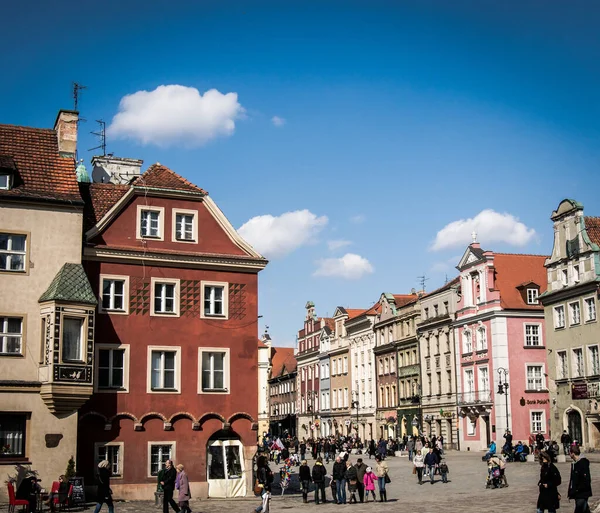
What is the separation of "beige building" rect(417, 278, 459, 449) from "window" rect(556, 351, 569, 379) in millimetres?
14373

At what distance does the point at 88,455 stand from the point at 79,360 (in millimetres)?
4206

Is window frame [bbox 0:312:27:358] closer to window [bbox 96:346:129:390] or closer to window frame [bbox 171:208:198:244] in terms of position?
window [bbox 96:346:129:390]

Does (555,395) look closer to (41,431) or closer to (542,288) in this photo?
(542,288)

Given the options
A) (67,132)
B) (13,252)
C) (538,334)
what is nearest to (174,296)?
(13,252)

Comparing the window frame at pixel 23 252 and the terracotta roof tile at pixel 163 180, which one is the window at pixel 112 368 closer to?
the window frame at pixel 23 252

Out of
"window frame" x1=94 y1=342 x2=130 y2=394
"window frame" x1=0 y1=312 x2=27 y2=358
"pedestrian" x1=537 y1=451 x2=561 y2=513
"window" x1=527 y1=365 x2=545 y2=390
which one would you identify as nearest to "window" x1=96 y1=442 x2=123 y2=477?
"window frame" x1=94 y1=342 x2=130 y2=394

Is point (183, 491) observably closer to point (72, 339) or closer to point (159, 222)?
point (72, 339)

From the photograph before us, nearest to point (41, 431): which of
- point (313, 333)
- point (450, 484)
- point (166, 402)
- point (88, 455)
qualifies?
point (88, 455)

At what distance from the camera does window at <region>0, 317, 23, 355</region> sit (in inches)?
1359

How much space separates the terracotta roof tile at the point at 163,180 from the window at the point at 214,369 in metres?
7.40

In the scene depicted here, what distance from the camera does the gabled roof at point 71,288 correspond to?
34.8m

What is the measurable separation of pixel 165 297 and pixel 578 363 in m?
30.6

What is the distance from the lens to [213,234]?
4100 cm

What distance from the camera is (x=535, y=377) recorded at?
2633 inches
